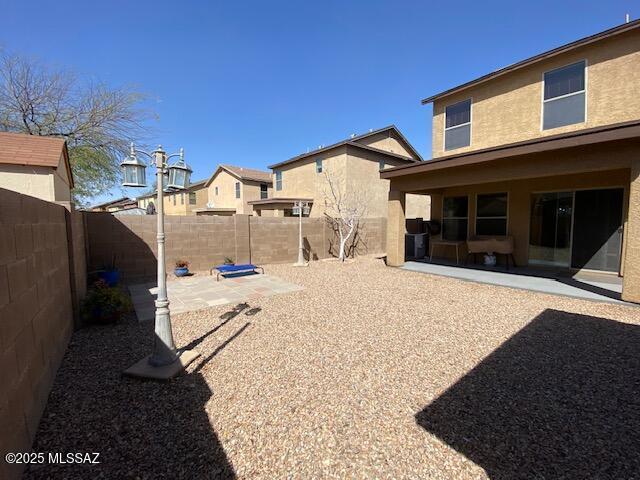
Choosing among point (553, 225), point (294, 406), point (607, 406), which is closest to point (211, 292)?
point (294, 406)

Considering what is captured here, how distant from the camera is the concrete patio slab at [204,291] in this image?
6.18 metres

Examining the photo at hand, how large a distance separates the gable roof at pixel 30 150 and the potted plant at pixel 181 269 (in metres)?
4.06

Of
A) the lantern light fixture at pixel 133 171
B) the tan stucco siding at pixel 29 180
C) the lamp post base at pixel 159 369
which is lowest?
the lamp post base at pixel 159 369

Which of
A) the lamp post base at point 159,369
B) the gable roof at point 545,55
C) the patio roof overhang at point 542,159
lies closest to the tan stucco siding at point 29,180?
the lamp post base at point 159,369

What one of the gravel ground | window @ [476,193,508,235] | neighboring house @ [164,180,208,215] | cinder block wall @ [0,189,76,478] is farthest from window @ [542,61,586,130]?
neighboring house @ [164,180,208,215]

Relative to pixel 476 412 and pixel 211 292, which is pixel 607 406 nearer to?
pixel 476 412

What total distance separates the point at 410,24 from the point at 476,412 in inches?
455

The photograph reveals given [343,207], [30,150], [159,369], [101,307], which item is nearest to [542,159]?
[159,369]

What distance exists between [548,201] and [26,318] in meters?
12.2

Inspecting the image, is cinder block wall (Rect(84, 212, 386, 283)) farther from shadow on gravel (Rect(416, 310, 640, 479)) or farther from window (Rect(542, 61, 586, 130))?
shadow on gravel (Rect(416, 310, 640, 479))

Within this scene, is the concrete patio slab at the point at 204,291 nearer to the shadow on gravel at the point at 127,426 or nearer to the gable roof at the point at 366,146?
the shadow on gravel at the point at 127,426

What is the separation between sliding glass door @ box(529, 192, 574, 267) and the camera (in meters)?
8.83

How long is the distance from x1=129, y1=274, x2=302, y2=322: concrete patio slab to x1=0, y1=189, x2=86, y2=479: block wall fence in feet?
6.75

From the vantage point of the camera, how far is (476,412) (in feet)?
8.87
